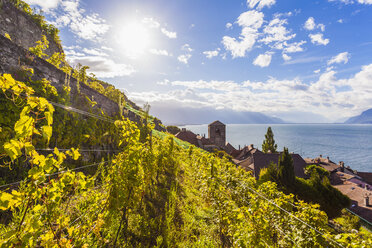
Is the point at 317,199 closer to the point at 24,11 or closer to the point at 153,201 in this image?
the point at 153,201

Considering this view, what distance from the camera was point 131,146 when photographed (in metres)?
3.48

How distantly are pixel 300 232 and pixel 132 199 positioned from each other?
3.49 meters

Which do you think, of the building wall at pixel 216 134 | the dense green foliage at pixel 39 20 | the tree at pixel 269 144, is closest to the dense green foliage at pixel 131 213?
the dense green foliage at pixel 39 20

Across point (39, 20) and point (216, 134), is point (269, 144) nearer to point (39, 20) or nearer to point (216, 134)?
point (216, 134)

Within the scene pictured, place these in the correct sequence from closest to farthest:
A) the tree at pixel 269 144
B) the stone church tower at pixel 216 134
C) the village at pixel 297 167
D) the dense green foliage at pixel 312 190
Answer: the dense green foliage at pixel 312 190
the village at pixel 297 167
the stone church tower at pixel 216 134
the tree at pixel 269 144

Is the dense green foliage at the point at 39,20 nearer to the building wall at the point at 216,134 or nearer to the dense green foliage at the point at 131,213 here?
the dense green foliage at the point at 131,213

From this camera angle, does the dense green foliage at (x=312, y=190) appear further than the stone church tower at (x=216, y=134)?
No

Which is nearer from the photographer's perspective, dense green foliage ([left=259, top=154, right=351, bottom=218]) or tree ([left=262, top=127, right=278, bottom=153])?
dense green foliage ([left=259, top=154, right=351, bottom=218])

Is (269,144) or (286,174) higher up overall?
(269,144)

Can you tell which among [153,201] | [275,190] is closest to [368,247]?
[275,190]

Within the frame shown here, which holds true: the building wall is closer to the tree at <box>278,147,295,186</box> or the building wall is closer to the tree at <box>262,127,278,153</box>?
the tree at <box>262,127,278,153</box>

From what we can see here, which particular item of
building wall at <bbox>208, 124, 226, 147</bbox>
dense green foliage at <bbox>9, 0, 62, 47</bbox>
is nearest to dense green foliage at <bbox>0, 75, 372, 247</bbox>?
dense green foliage at <bbox>9, 0, 62, 47</bbox>

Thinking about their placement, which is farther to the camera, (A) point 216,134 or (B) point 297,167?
(A) point 216,134

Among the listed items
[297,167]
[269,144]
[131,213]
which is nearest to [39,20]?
[131,213]
